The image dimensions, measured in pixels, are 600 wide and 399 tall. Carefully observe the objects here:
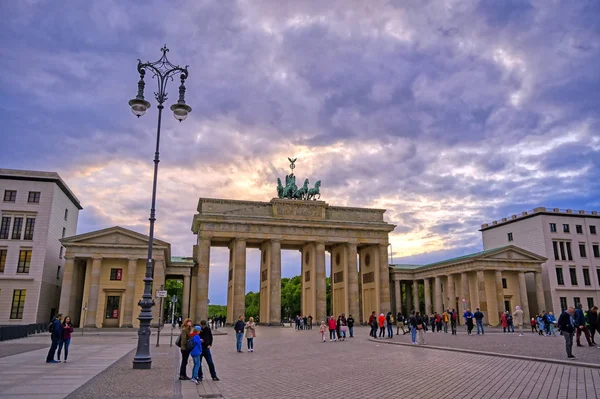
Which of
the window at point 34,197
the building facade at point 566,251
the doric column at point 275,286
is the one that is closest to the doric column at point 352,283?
the doric column at point 275,286

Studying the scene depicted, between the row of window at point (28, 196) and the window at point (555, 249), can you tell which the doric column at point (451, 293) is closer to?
the window at point (555, 249)

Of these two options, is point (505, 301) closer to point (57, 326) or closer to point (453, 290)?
point (453, 290)

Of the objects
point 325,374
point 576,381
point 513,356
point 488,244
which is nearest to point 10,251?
point 325,374

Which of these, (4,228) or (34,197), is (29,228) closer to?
(4,228)

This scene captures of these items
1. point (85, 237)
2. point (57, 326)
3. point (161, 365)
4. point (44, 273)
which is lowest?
point (161, 365)

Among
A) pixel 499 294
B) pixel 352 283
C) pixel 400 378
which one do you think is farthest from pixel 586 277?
pixel 400 378

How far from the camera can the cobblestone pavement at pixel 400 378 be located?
11578mm

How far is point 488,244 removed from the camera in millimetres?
79562

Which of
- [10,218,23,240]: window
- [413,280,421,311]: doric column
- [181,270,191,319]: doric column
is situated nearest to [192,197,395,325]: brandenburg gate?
[181,270,191,319]: doric column

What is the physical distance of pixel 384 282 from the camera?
232ft

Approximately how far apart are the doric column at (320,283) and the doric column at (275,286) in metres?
6.00

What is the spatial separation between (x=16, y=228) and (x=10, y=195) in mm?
3861

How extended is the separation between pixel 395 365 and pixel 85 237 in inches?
1766

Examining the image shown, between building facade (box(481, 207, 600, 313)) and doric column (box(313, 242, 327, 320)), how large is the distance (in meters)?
30.7
